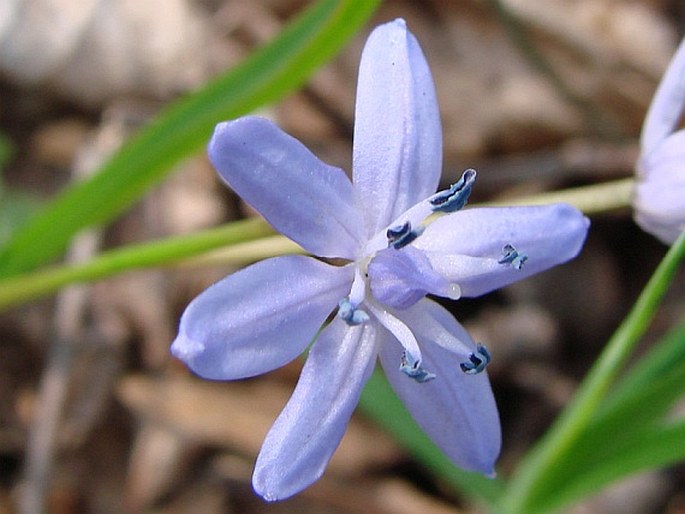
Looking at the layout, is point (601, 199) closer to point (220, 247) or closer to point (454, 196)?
point (454, 196)

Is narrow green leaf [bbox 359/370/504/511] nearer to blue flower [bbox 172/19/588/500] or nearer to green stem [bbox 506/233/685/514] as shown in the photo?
green stem [bbox 506/233/685/514]

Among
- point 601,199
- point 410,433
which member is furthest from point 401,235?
point 410,433

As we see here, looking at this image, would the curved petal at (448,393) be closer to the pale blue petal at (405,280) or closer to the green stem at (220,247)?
the pale blue petal at (405,280)

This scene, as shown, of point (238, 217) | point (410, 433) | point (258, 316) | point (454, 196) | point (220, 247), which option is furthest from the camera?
point (238, 217)

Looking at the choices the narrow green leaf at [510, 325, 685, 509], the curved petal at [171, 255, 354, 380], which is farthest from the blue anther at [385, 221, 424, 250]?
the narrow green leaf at [510, 325, 685, 509]

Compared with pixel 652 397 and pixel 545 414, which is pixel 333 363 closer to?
pixel 652 397

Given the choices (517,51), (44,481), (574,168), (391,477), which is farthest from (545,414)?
(44,481)
